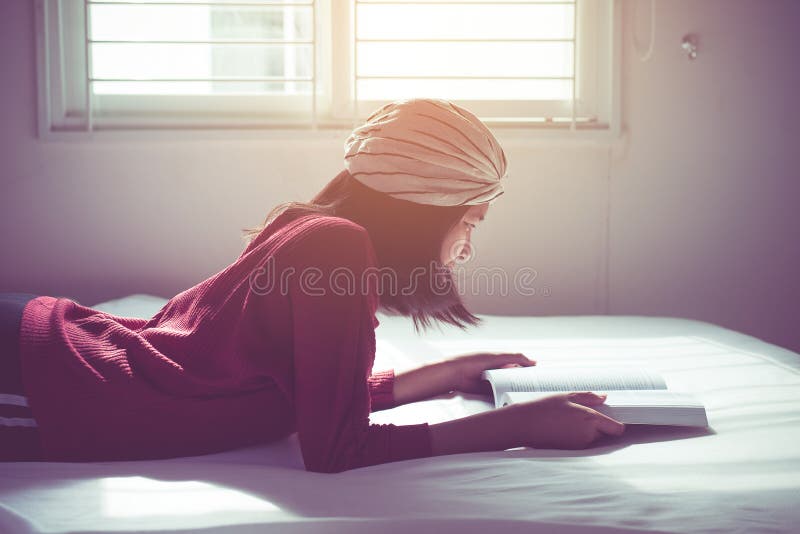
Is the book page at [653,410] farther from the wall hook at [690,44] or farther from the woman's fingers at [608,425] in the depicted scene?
the wall hook at [690,44]

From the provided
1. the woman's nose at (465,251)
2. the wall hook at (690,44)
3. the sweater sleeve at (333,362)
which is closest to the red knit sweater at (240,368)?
the sweater sleeve at (333,362)

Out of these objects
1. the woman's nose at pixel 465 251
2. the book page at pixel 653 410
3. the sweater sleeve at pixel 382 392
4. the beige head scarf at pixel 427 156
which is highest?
the beige head scarf at pixel 427 156

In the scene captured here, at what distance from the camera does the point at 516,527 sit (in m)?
0.68

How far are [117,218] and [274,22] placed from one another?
0.62m

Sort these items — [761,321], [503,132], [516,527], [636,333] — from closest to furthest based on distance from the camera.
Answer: [516,527], [636,333], [503,132], [761,321]

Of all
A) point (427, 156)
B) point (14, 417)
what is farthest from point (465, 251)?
point (14, 417)

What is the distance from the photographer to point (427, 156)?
100cm

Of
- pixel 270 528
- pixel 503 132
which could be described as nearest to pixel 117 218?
pixel 503 132

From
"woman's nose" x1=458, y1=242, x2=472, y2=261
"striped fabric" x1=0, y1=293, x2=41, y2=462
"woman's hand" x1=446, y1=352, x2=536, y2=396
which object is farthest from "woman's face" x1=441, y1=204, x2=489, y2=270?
"striped fabric" x1=0, y1=293, x2=41, y2=462

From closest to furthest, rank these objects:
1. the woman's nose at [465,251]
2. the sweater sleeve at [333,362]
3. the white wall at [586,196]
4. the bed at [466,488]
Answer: the bed at [466,488], the sweater sleeve at [333,362], the woman's nose at [465,251], the white wall at [586,196]

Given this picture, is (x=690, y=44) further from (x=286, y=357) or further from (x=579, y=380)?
(x=286, y=357)

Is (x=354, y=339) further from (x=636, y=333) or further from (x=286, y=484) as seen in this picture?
(x=636, y=333)

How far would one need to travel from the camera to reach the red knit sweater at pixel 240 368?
834 millimetres

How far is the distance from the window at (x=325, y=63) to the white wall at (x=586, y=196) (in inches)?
3.2
